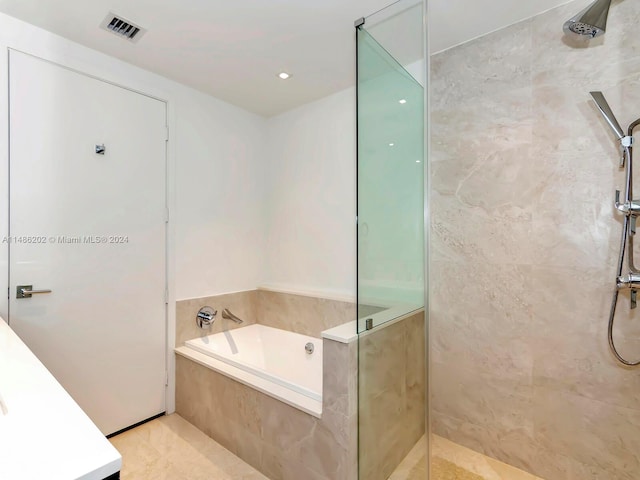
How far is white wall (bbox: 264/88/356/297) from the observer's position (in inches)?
103

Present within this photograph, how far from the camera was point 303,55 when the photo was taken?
214 centimetres

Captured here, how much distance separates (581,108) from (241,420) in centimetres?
247

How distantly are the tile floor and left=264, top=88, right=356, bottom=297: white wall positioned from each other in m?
1.17

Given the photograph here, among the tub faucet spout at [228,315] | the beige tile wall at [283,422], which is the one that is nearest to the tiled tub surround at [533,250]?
the beige tile wall at [283,422]

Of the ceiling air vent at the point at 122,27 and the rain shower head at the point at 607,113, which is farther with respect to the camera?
the ceiling air vent at the point at 122,27

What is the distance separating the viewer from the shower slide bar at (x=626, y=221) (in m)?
1.52

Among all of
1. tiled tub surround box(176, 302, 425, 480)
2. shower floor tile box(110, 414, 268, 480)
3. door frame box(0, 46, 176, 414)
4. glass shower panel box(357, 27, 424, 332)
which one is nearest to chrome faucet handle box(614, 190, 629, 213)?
glass shower panel box(357, 27, 424, 332)

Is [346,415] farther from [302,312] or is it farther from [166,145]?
[166,145]

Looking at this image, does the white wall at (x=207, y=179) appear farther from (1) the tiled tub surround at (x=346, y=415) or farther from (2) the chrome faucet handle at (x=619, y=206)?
(2) the chrome faucet handle at (x=619, y=206)

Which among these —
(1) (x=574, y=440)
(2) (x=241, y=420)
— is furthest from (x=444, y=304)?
(2) (x=241, y=420)

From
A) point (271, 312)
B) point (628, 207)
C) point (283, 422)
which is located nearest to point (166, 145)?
point (271, 312)

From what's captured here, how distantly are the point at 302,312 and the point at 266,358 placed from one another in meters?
0.48

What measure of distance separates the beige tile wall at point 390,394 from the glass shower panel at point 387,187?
10 centimetres

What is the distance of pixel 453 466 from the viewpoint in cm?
187
